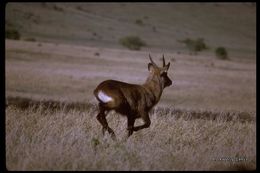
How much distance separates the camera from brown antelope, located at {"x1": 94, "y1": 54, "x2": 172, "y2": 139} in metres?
8.39

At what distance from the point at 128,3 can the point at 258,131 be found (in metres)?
100

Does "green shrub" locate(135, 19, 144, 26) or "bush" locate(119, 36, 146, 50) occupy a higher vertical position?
"green shrub" locate(135, 19, 144, 26)

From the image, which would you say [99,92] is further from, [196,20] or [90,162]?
[196,20]

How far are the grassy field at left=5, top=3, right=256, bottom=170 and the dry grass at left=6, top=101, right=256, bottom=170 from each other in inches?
0.7

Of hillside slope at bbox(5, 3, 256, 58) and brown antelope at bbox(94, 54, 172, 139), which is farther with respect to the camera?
hillside slope at bbox(5, 3, 256, 58)

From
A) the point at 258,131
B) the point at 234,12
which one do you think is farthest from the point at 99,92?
the point at 234,12

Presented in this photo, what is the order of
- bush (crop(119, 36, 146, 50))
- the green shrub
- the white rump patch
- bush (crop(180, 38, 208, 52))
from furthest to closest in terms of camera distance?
the green shrub < bush (crop(180, 38, 208, 52)) < bush (crop(119, 36, 146, 50)) < the white rump patch

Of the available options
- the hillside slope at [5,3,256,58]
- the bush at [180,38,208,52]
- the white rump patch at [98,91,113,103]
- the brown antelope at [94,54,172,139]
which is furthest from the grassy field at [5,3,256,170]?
the bush at [180,38,208,52]

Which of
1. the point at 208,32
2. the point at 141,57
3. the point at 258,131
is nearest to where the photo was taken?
the point at 258,131

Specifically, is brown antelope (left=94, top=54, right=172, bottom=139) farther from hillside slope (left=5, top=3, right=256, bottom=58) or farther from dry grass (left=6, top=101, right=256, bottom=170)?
hillside slope (left=5, top=3, right=256, bottom=58)

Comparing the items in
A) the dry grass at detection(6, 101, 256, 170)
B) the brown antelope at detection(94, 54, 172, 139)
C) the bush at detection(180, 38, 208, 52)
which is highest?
the bush at detection(180, 38, 208, 52)

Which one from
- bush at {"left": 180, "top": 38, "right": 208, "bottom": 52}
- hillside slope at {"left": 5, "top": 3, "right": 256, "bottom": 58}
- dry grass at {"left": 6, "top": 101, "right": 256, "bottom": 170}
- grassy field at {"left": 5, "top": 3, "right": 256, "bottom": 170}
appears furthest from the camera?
bush at {"left": 180, "top": 38, "right": 208, "bottom": 52}

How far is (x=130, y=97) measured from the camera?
8703 mm

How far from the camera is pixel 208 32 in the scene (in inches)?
3698
